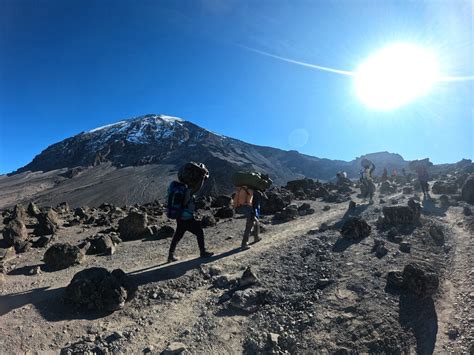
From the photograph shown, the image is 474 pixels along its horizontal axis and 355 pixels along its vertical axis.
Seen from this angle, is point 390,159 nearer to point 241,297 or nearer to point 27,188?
point 27,188

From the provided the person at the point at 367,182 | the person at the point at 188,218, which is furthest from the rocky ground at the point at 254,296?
the person at the point at 367,182

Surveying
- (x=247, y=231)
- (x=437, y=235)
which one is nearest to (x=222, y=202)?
(x=247, y=231)

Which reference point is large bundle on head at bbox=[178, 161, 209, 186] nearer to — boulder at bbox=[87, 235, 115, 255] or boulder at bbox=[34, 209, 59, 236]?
boulder at bbox=[87, 235, 115, 255]

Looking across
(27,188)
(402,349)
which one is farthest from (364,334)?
(27,188)

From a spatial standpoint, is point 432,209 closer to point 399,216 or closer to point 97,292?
point 399,216

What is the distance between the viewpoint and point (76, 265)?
847 centimetres

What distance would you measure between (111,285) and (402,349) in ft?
16.6

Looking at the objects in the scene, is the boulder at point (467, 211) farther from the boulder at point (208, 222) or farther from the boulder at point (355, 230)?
the boulder at point (208, 222)

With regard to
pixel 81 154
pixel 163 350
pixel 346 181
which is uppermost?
pixel 81 154

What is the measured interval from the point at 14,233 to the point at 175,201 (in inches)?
270

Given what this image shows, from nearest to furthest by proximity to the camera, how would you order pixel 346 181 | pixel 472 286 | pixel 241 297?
pixel 241 297 → pixel 472 286 → pixel 346 181

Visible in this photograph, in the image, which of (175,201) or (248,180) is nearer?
(175,201)

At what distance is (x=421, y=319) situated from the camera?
5785 mm

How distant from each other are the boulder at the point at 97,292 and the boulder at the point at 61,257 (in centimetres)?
268
